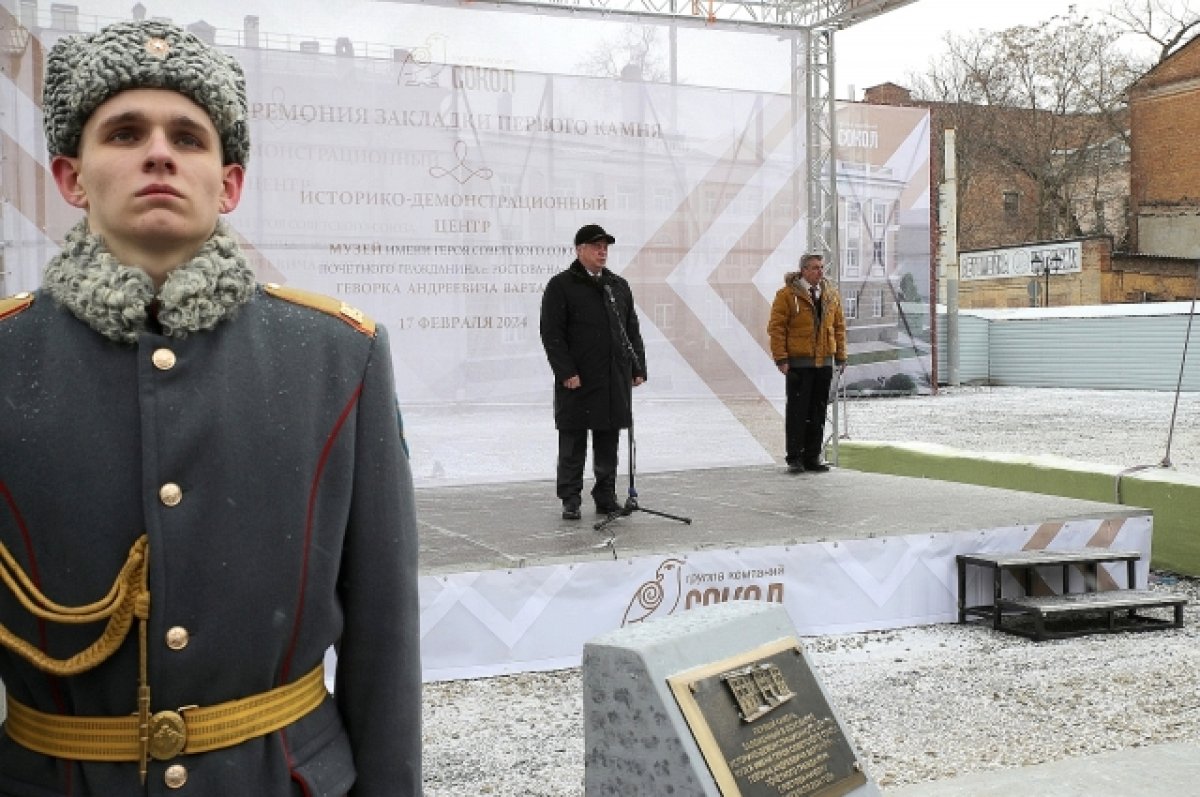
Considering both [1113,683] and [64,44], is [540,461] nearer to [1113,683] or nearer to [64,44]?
[1113,683]

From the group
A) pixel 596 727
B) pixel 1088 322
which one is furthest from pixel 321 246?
pixel 1088 322

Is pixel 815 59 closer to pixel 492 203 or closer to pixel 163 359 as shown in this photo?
pixel 492 203

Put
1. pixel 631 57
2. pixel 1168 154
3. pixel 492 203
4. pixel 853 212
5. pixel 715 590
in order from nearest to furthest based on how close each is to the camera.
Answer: pixel 715 590, pixel 492 203, pixel 631 57, pixel 853 212, pixel 1168 154

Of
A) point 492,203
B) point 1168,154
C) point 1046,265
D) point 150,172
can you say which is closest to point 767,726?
point 150,172

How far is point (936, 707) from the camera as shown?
5047 mm

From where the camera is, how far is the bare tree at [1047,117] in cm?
3794

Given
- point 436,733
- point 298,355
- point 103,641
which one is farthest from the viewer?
point 436,733

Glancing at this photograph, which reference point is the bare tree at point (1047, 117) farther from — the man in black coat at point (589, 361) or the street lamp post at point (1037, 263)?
the man in black coat at point (589, 361)

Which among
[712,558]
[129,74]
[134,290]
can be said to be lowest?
[712,558]

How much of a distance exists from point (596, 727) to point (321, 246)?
19.7 ft

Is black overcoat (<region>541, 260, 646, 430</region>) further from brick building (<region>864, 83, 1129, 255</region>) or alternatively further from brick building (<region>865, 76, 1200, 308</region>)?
brick building (<region>864, 83, 1129, 255</region>)

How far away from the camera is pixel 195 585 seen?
53.3 inches

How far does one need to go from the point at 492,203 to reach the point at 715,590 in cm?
A: 359

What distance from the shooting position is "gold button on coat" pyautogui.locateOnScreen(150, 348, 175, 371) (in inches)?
52.7
